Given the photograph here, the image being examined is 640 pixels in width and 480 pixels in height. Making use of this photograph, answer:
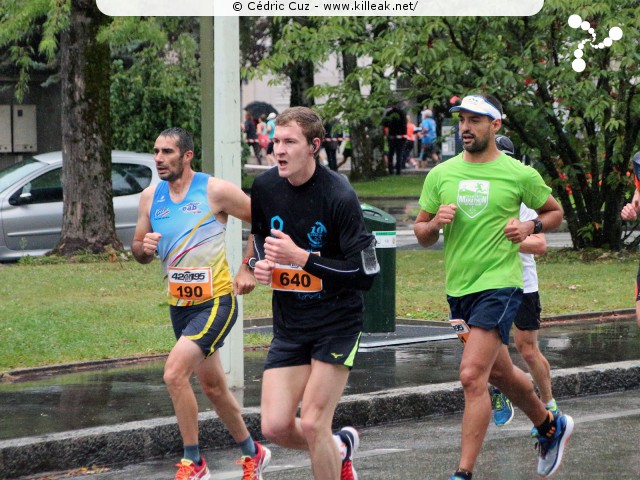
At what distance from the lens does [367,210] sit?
11.7 meters

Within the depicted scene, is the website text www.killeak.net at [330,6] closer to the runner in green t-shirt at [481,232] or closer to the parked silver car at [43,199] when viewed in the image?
the runner in green t-shirt at [481,232]

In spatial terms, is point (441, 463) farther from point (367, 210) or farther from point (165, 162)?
point (367, 210)

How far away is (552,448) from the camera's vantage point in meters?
7.11

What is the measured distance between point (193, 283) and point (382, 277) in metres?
4.81

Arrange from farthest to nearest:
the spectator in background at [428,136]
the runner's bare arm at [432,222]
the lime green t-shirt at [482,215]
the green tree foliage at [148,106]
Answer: the spectator in background at [428,136] → the green tree foliage at [148,106] → the lime green t-shirt at [482,215] → the runner's bare arm at [432,222]

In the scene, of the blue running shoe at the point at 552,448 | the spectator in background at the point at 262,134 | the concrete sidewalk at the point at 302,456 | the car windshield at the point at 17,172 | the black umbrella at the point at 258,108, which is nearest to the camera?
the blue running shoe at the point at 552,448

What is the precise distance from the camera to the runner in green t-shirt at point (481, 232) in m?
6.63

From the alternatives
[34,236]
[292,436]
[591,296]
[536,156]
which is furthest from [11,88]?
[292,436]

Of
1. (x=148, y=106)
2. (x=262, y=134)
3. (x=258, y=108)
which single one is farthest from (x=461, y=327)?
(x=258, y=108)

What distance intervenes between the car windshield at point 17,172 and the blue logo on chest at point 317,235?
1319 cm

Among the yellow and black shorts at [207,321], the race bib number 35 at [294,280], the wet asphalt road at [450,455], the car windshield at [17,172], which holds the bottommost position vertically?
the wet asphalt road at [450,455]

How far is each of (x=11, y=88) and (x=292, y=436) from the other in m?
23.9

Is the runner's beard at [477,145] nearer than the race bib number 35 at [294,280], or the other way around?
the race bib number 35 at [294,280]

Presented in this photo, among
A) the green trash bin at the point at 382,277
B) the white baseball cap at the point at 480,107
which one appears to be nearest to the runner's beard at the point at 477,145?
the white baseball cap at the point at 480,107
